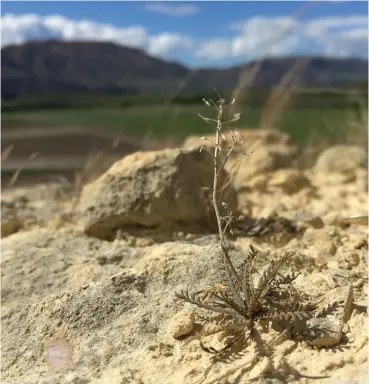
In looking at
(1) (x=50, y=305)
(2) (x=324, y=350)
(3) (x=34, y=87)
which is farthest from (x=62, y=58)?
(2) (x=324, y=350)

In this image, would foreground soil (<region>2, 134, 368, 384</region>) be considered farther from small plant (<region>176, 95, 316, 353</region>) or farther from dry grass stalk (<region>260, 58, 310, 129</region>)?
dry grass stalk (<region>260, 58, 310, 129</region>)

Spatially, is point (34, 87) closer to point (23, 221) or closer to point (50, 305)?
point (23, 221)

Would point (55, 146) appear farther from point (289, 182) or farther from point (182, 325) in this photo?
point (182, 325)

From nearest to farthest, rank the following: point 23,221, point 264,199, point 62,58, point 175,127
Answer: point 23,221 < point 264,199 < point 175,127 < point 62,58

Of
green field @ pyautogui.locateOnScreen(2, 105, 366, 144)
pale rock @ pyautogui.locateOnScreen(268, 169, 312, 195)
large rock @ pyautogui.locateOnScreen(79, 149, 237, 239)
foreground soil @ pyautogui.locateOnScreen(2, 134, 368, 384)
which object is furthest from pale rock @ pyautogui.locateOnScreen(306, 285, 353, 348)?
green field @ pyautogui.locateOnScreen(2, 105, 366, 144)

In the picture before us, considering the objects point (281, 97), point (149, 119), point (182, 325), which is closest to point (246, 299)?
point (182, 325)
